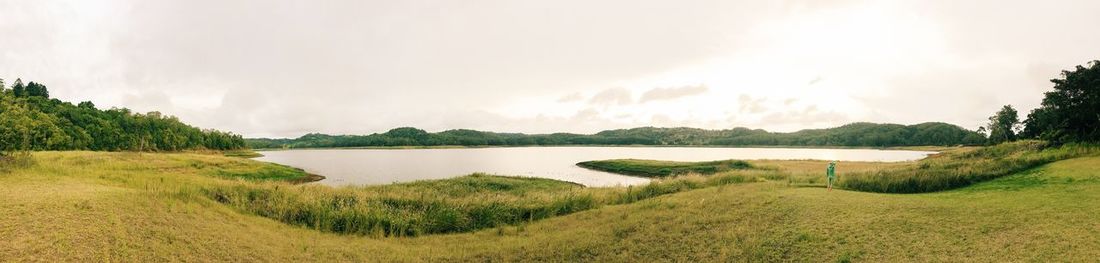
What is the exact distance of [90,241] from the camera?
9188 millimetres

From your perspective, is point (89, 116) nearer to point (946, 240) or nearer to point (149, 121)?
point (149, 121)

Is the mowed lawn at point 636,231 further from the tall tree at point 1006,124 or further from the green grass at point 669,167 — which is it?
the tall tree at point 1006,124

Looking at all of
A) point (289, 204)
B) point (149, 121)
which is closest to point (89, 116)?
point (149, 121)

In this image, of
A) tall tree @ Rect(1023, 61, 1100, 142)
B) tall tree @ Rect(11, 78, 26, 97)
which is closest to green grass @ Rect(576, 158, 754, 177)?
tall tree @ Rect(1023, 61, 1100, 142)

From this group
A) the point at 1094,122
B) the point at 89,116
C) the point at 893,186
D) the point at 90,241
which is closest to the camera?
the point at 90,241

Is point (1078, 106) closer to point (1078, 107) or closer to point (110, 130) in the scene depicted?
point (1078, 107)

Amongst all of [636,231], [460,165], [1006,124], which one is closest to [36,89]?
[460,165]

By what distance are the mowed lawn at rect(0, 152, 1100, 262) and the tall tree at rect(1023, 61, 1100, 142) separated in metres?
14.4

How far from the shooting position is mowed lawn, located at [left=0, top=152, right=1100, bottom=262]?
29.4 ft

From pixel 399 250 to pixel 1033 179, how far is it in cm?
2040

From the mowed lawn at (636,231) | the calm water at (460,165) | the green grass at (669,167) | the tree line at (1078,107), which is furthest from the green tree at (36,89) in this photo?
the tree line at (1078,107)

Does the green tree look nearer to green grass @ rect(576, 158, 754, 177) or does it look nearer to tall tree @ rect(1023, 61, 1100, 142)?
green grass @ rect(576, 158, 754, 177)

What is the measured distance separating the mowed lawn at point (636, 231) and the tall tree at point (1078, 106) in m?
14.4

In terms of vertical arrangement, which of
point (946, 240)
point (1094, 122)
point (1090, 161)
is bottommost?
point (946, 240)
